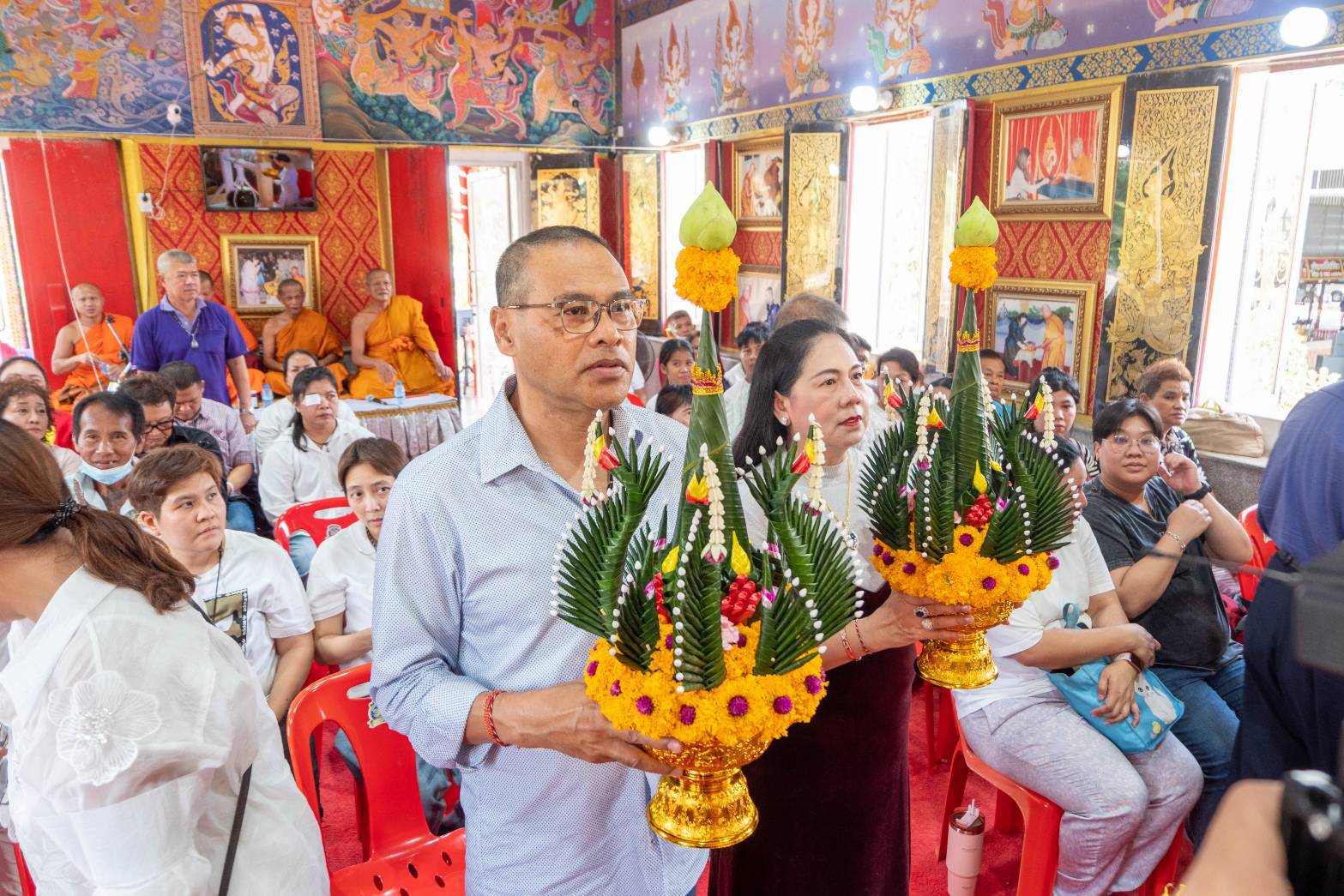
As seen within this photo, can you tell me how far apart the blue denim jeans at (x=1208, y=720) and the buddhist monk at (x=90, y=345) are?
7.54m

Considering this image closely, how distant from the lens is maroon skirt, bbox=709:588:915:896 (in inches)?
83.2

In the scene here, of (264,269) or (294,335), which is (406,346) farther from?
(264,269)

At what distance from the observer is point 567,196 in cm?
1033

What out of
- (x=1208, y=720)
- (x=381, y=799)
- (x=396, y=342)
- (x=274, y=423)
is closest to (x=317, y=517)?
(x=274, y=423)

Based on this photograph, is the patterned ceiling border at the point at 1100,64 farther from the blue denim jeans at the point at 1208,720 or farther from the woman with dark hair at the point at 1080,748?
the woman with dark hair at the point at 1080,748

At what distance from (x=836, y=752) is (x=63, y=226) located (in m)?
8.97

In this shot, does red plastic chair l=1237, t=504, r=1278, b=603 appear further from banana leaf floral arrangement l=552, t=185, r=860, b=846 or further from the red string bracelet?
the red string bracelet

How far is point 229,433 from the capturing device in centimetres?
514

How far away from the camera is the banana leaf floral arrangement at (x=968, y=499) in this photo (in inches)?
69.3

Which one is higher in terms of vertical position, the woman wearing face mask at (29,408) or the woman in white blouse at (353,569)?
the woman wearing face mask at (29,408)

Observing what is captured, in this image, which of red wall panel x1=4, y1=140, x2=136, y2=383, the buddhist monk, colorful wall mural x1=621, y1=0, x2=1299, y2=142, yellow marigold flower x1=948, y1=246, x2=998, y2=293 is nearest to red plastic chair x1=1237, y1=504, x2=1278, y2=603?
yellow marigold flower x1=948, y1=246, x2=998, y2=293

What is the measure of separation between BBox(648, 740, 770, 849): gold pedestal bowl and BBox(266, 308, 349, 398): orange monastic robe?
7994 mm

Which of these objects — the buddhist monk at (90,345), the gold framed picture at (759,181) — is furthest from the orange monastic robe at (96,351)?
the gold framed picture at (759,181)

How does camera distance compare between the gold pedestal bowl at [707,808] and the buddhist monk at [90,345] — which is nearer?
the gold pedestal bowl at [707,808]
